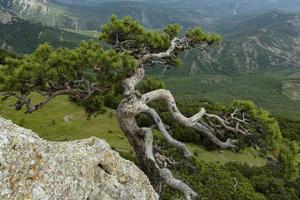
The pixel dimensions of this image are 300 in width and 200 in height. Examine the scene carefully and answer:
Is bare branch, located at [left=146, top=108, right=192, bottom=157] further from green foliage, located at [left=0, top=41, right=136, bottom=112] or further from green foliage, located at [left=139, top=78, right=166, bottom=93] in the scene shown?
green foliage, located at [left=139, top=78, right=166, bottom=93]

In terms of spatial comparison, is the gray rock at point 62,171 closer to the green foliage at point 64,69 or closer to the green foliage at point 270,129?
the green foliage at point 64,69

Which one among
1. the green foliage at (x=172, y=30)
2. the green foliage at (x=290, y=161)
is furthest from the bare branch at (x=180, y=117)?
the green foliage at (x=172, y=30)

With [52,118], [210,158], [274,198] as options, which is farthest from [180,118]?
[52,118]

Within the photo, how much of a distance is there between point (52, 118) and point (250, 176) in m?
25.2

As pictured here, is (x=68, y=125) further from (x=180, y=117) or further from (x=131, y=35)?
(x=180, y=117)

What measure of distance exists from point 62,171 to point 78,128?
4036 centimetres

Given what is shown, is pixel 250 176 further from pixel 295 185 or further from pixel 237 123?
pixel 237 123

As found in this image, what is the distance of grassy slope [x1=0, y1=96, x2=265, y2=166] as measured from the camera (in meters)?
47.1

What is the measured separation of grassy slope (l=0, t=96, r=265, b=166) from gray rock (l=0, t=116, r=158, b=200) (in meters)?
31.8

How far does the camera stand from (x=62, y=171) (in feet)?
35.6

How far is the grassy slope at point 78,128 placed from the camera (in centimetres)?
4706

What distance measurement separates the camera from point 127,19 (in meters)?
18.9

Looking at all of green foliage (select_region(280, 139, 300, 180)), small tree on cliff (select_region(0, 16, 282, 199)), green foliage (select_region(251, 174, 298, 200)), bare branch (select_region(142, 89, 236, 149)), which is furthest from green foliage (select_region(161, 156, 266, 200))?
green foliage (select_region(251, 174, 298, 200))

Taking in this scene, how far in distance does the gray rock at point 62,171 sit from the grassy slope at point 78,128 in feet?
104
